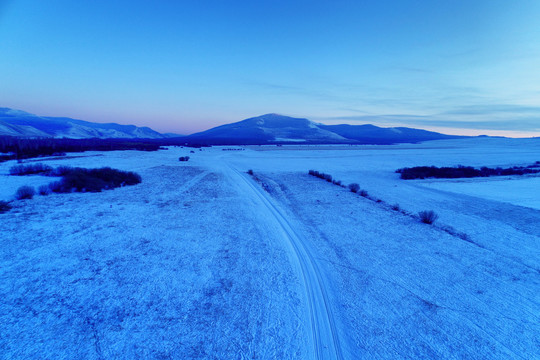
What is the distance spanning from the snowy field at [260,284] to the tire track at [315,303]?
3 centimetres

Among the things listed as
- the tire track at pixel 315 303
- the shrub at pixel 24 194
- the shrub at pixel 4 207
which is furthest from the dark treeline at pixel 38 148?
the tire track at pixel 315 303

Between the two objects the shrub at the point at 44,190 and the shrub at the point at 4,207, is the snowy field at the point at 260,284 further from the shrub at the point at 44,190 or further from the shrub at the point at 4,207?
the shrub at the point at 44,190

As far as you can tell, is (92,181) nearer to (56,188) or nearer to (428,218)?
(56,188)

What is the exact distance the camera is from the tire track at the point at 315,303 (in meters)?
3.83

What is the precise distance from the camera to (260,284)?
539 centimetres

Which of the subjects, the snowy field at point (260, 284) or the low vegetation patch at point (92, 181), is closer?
the snowy field at point (260, 284)

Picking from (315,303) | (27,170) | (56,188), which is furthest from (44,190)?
(315,303)

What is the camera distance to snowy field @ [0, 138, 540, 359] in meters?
3.80

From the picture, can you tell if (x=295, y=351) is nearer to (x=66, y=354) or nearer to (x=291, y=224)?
(x=66, y=354)

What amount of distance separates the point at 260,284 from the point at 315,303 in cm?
118

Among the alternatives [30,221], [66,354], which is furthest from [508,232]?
[30,221]

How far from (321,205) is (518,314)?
8.10 meters

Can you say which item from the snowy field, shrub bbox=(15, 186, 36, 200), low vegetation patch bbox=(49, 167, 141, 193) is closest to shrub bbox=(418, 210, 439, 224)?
the snowy field

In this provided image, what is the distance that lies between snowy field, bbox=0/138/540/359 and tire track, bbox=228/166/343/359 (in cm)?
3
